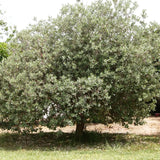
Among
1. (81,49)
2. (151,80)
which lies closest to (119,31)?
(81,49)

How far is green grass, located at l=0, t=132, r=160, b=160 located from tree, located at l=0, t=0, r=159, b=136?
3.69 feet

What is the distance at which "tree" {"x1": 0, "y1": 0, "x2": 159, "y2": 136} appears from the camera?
9.29 m

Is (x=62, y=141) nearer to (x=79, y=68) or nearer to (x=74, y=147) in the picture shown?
(x=74, y=147)

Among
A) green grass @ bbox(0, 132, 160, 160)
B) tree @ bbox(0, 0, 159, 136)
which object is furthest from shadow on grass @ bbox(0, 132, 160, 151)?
tree @ bbox(0, 0, 159, 136)

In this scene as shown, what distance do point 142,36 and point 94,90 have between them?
346 cm

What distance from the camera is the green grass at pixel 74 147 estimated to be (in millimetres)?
8164

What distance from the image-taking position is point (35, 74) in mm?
9516

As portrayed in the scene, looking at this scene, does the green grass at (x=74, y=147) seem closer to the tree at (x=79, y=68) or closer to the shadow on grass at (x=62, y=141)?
the shadow on grass at (x=62, y=141)

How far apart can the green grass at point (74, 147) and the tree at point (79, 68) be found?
3.69ft

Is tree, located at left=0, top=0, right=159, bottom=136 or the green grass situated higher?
tree, located at left=0, top=0, right=159, bottom=136

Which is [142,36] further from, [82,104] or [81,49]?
[82,104]

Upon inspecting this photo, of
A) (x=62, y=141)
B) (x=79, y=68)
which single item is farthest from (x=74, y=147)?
(x=79, y=68)

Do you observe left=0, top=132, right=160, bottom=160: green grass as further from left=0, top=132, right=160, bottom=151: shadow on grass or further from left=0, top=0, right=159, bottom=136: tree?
left=0, top=0, right=159, bottom=136: tree

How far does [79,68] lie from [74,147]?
3.47m
